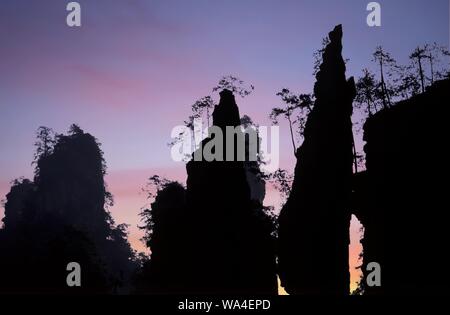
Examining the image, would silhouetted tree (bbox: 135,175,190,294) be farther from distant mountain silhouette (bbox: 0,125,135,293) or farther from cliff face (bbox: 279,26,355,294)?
distant mountain silhouette (bbox: 0,125,135,293)

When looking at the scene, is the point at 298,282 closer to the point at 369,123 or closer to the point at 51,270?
the point at 369,123

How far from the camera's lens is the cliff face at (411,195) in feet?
76.4

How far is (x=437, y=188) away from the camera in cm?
2386

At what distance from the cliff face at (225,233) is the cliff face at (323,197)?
14.0 ft

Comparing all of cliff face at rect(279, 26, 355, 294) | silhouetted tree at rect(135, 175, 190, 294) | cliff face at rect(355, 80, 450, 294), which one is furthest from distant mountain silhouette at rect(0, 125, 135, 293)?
cliff face at rect(355, 80, 450, 294)

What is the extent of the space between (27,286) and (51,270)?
5567mm

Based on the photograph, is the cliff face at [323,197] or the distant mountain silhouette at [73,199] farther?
the distant mountain silhouette at [73,199]

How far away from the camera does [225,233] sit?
3606cm

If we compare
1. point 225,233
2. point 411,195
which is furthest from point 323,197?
point 225,233

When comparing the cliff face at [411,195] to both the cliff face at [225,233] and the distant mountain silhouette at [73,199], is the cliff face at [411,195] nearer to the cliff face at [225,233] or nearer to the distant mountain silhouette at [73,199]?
the cliff face at [225,233]

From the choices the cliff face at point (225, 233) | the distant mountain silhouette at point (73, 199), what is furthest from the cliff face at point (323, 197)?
the distant mountain silhouette at point (73, 199)

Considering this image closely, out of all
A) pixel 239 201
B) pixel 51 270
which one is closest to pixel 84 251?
pixel 51 270

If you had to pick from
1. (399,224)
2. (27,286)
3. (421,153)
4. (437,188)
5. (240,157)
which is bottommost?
(27,286)

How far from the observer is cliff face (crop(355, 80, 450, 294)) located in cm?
2330
